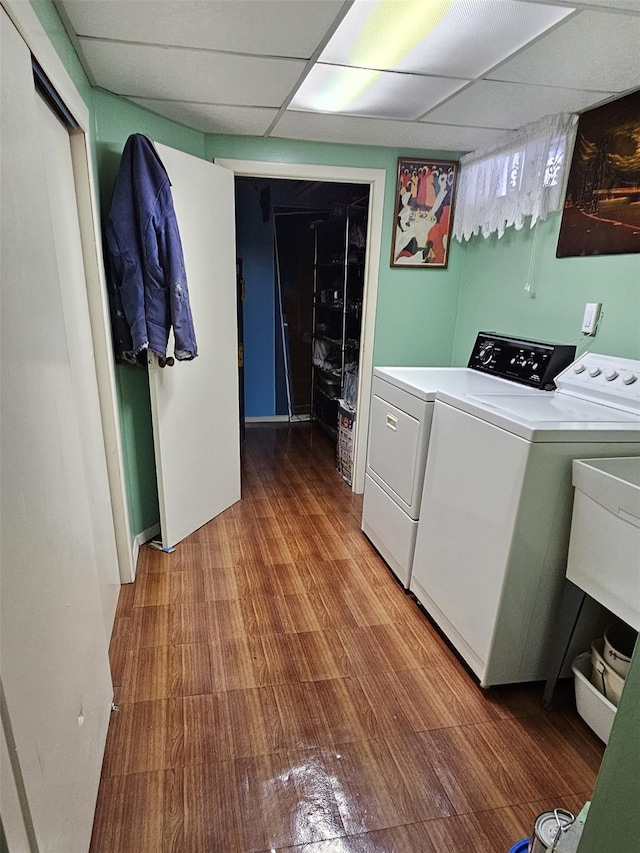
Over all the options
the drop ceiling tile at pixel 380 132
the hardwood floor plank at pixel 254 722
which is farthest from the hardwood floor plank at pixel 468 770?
the drop ceiling tile at pixel 380 132

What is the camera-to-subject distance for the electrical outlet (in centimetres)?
200

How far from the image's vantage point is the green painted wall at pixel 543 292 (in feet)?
6.22

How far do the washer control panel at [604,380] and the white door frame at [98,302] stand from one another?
75.5 inches

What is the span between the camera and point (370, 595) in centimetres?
225

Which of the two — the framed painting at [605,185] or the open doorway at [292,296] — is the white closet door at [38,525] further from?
the open doorway at [292,296]

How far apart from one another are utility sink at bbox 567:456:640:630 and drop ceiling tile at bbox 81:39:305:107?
1755 millimetres

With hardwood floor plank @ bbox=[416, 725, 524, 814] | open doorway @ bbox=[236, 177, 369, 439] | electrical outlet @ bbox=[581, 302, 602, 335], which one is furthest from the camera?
open doorway @ bbox=[236, 177, 369, 439]

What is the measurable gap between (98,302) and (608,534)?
1.94 metres

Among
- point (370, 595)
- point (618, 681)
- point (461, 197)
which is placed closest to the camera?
point (618, 681)

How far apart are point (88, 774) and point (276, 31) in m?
2.20

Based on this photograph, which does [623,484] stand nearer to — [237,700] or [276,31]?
[237,700]

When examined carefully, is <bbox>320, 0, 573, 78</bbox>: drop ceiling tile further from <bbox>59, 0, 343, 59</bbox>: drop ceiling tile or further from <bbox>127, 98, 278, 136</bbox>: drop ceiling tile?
<bbox>127, 98, 278, 136</bbox>: drop ceiling tile

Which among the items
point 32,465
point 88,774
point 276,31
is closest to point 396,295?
point 276,31

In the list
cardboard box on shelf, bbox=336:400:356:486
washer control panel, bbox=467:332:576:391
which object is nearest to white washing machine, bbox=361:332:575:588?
washer control panel, bbox=467:332:576:391
